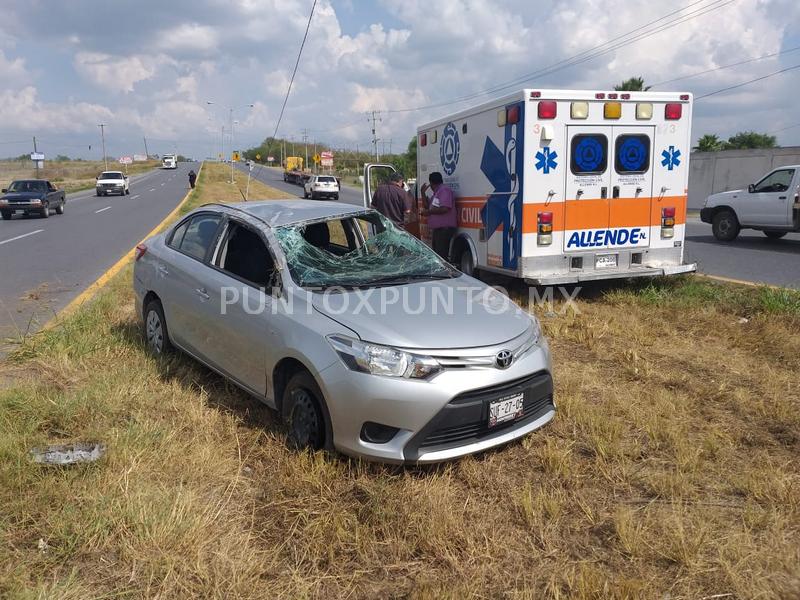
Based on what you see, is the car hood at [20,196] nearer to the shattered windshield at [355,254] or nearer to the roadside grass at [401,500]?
the roadside grass at [401,500]

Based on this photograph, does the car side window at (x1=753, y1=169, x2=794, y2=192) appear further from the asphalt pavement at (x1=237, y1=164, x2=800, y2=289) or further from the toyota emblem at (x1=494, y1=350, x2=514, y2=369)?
the toyota emblem at (x1=494, y1=350, x2=514, y2=369)

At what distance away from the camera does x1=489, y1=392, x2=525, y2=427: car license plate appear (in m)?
3.58

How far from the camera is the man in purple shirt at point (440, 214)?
9031 mm

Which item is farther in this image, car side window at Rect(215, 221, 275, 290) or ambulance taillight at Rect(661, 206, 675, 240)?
ambulance taillight at Rect(661, 206, 675, 240)

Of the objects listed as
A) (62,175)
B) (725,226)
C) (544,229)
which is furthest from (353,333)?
(62,175)

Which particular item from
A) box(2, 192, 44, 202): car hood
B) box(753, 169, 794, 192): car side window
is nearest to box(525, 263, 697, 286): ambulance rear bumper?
box(753, 169, 794, 192): car side window

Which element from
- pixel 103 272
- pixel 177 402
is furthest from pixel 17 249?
pixel 177 402

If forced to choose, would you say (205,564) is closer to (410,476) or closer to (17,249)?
(410,476)

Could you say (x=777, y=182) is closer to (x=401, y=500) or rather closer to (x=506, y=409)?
(x=506, y=409)

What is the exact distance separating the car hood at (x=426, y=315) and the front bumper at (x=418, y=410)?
181 millimetres

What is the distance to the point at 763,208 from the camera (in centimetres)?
1409

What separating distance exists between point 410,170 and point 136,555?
221 ft

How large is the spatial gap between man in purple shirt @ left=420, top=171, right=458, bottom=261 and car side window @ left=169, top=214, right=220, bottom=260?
13.7 ft

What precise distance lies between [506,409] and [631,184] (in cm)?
530
